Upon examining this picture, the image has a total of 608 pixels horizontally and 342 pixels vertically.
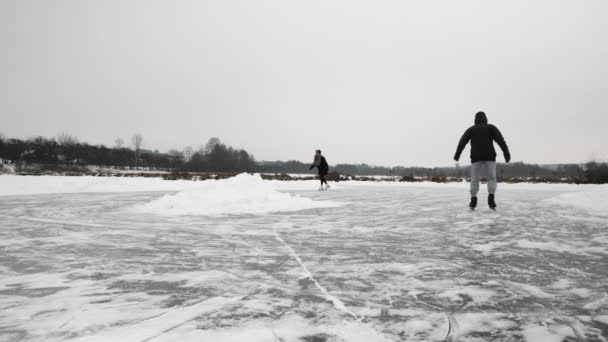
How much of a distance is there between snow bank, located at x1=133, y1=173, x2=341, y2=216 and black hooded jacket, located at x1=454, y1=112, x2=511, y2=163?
3.39 metres

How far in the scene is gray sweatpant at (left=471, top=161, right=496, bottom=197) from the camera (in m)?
7.55

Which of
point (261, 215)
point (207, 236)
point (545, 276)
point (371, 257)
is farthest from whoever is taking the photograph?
point (261, 215)

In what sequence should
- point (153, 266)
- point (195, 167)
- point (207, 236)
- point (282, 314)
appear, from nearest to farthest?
point (282, 314), point (153, 266), point (207, 236), point (195, 167)

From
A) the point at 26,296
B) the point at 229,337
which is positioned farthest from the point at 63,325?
the point at 229,337

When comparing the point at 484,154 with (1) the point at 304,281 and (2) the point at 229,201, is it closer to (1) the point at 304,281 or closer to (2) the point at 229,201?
(2) the point at 229,201

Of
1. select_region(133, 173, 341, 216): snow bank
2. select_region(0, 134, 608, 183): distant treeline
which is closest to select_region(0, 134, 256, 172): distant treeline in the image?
select_region(0, 134, 608, 183): distant treeline

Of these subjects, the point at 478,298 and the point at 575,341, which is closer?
the point at 575,341

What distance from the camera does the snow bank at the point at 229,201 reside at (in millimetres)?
7480

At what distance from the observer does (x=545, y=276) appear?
112 inches

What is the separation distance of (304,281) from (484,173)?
20.1ft

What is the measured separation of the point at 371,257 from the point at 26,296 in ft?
8.46

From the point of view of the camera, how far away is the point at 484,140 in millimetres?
7727

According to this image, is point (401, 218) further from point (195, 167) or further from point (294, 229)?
point (195, 167)

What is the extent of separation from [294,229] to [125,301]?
3.20 meters
